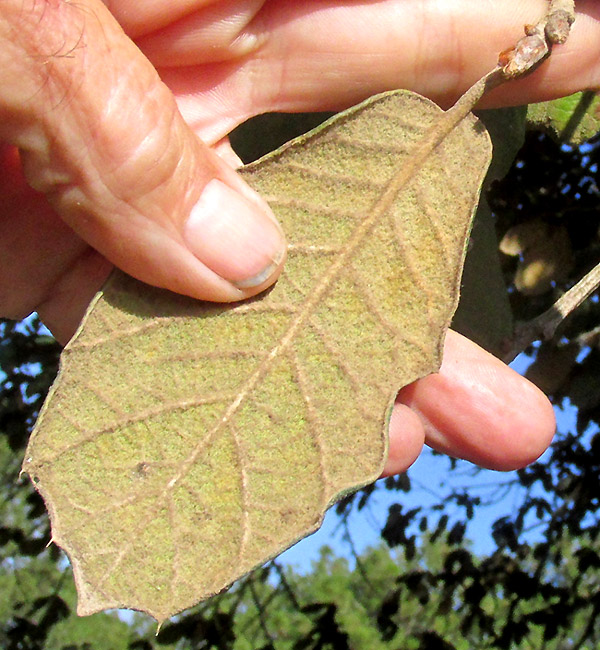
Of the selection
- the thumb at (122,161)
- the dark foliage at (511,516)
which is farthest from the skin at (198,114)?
the dark foliage at (511,516)

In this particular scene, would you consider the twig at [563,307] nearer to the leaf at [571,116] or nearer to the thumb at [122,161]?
the leaf at [571,116]

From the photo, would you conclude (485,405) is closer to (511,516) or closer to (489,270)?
(489,270)

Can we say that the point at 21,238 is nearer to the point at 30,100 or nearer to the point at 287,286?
the point at 30,100

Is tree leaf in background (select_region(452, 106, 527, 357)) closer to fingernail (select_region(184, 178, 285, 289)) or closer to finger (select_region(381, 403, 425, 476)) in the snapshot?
finger (select_region(381, 403, 425, 476))

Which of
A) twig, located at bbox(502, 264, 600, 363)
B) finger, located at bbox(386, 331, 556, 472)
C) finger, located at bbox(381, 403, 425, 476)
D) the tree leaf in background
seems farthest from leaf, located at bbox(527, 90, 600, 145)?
finger, located at bbox(381, 403, 425, 476)

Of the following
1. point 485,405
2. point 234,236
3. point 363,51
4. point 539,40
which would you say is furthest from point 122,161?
point 485,405
